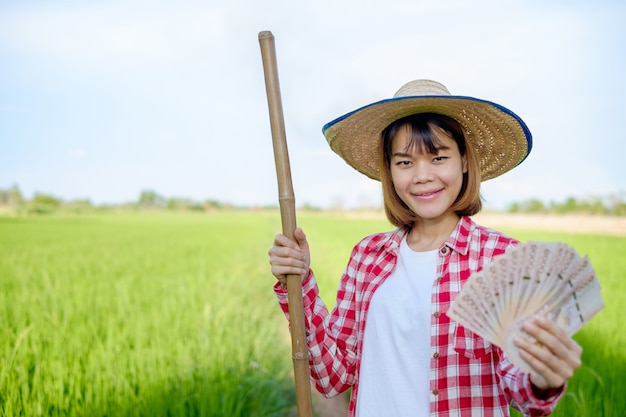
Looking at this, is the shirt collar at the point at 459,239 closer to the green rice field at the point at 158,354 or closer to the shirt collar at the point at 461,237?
the shirt collar at the point at 461,237

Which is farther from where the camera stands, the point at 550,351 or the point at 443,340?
the point at 443,340

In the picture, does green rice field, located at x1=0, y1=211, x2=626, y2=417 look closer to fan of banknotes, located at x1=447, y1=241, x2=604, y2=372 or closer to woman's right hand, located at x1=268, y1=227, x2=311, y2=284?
woman's right hand, located at x1=268, y1=227, x2=311, y2=284

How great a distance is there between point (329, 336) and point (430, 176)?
562 millimetres

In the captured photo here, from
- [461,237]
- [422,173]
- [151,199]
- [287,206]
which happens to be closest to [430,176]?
[422,173]

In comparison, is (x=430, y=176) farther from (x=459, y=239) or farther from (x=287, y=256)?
(x=287, y=256)

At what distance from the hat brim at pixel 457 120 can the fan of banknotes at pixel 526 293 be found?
1.81 ft

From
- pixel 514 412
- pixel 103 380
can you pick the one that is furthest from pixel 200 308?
pixel 514 412

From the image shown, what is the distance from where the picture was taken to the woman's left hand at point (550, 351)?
1.04 m

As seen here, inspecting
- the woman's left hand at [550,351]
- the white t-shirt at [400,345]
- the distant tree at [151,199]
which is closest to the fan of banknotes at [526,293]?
the woman's left hand at [550,351]

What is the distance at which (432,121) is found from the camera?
61.9 inches

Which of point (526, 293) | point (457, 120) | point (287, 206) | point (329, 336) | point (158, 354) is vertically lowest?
point (158, 354)

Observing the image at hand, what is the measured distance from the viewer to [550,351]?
1.07 metres

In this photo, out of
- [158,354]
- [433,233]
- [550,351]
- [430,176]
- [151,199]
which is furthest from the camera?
[151,199]

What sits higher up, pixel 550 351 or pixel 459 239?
pixel 459 239
